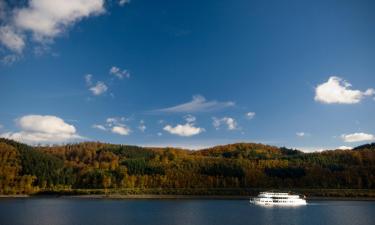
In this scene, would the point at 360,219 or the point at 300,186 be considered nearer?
the point at 360,219

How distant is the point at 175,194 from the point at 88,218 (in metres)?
105

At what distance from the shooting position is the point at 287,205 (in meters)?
145

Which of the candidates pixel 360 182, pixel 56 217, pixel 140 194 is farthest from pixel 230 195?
pixel 56 217

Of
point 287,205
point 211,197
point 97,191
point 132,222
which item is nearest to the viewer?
point 132,222

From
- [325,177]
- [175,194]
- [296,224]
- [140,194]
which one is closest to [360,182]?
[325,177]

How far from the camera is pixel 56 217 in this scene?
93.5 meters

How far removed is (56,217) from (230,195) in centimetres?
11018

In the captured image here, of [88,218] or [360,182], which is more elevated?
[360,182]

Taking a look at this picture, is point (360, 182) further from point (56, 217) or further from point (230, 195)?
point (56, 217)

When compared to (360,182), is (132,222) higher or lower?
lower

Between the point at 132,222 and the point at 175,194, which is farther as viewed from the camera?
the point at 175,194

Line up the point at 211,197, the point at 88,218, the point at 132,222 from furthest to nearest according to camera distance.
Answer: the point at 211,197 < the point at 88,218 < the point at 132,222

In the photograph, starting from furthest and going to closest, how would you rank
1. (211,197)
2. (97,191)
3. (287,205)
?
(97,191) → (211,197) → (287,205)

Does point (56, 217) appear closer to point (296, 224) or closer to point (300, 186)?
point (296, 224)
